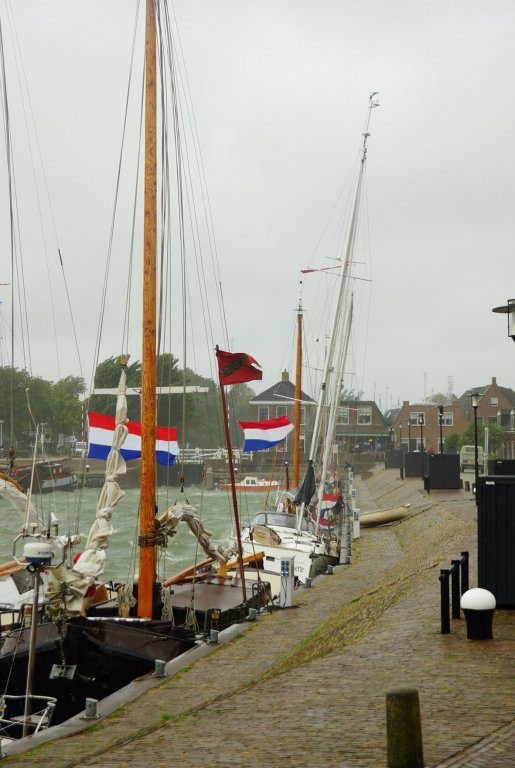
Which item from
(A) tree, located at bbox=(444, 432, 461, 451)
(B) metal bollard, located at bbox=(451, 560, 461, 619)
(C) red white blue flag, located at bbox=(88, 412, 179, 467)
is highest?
(C) red white blue flag, located at bbox=(88, 412, 179, 467)

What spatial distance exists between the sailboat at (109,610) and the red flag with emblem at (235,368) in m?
1.49

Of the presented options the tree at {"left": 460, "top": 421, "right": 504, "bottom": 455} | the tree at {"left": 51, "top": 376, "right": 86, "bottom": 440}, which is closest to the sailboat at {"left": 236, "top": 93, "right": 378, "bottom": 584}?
the tree at {"left": 460, "top": 421, "right": 504, "bottom": 455}

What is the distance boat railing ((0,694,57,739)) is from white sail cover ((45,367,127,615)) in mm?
1428

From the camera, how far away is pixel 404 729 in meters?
6.91

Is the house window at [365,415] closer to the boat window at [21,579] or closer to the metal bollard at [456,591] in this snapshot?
the boat window at [21,579]

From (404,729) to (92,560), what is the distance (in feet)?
28.0

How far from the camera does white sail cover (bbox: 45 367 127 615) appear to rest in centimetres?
1369

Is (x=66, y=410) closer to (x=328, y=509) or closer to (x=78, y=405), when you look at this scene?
(x=78, y=405)

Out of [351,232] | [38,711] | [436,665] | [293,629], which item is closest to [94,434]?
[293,629]

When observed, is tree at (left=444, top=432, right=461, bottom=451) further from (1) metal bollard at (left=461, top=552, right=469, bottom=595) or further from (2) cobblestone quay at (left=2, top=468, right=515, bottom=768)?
(1) metal bollard at (left=461, top=552, right=469, bottom=595)

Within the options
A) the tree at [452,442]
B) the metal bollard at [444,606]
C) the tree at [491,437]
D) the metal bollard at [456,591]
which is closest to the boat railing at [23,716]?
the metal bollard at [444,606]

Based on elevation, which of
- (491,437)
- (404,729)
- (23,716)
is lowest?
(23,716)

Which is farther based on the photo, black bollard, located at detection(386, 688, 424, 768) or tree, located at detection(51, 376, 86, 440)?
tree, located at detection(51, 376, 86, 440)

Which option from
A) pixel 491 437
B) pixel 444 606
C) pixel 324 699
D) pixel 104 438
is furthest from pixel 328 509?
pixel 491 437
